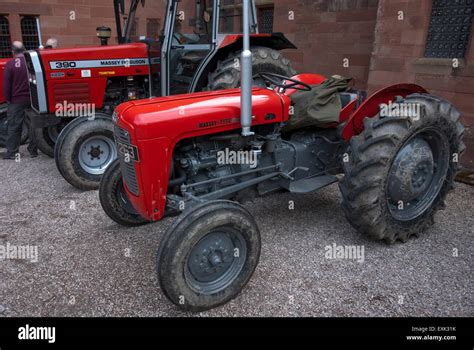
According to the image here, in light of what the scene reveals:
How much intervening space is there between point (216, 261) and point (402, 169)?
1.80 m

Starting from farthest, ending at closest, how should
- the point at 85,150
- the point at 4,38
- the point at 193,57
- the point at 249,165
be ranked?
the point at 4,38, the point at 193,57, the point at 85,150, the point at 249,165

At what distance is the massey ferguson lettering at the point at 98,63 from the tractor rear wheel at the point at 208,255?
11.8 ft

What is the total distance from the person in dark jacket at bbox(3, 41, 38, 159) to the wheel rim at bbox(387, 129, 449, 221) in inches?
208

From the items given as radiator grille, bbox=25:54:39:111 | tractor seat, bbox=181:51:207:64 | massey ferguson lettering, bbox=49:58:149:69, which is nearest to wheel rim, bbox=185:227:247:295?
tractor seat, bbox=181:51:207:64

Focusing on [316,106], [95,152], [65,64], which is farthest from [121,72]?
[316,106]

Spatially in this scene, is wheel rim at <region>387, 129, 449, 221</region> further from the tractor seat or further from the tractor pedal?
the tractor seat

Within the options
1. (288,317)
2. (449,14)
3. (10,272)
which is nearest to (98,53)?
(10,272)

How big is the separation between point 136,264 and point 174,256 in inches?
36.0

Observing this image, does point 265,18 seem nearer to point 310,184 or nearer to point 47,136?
point 47,136

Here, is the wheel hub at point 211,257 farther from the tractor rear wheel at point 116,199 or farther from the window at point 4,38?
the window at point 4,38

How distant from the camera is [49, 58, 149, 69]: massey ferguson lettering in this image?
5.07 meters

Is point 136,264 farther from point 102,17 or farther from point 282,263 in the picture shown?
point 102,17

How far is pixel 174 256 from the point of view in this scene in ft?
7.83

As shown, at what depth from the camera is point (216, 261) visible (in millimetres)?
2617
